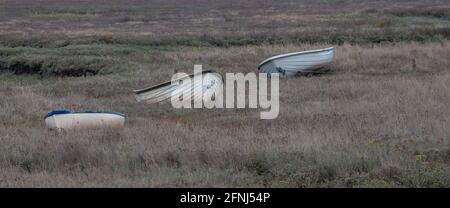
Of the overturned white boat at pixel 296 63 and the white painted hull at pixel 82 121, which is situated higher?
the overturned white boat at pixel 296 63

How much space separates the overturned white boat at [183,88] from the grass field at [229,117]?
0.46 m

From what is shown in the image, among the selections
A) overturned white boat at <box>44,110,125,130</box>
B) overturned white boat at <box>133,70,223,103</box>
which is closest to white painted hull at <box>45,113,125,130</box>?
overturned white boat at <box>44,110,125,130</box>

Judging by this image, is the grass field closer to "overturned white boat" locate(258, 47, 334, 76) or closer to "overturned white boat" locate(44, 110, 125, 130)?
"overturned white boat" locate(44, 110, 125, 130)

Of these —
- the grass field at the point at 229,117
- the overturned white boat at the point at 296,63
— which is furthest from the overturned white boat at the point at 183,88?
the overturned white boat at the point at 296,63

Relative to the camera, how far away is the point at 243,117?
15.0 metres

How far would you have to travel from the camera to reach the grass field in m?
9.18

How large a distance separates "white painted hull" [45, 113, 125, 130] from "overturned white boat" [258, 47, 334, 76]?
914 cm

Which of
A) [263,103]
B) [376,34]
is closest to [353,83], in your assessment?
[263,103]

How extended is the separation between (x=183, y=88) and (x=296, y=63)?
5.62 m

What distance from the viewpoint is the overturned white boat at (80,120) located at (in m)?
13.3

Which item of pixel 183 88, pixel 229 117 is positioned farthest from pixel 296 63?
pixel 229 117

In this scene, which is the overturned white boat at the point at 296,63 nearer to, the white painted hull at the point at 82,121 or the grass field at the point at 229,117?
the grass field at the point at 229,117
